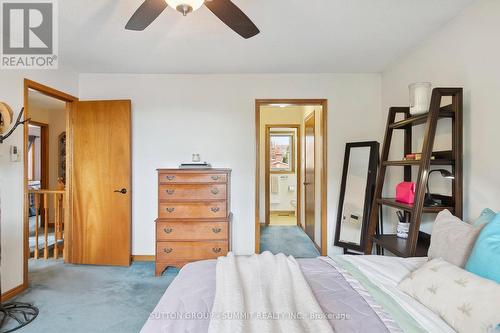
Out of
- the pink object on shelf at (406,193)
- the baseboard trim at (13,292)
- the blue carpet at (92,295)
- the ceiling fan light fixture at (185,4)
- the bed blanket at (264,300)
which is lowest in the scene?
the blue carpet at (92,295)

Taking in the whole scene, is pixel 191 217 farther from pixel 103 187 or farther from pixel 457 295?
pixel 457 295

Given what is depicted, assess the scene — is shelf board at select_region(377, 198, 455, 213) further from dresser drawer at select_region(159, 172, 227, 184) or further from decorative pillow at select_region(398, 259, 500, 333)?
dresser drawer at select_region(159, 172, 227, 184)

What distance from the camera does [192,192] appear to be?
9.74ft

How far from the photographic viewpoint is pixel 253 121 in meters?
3.42

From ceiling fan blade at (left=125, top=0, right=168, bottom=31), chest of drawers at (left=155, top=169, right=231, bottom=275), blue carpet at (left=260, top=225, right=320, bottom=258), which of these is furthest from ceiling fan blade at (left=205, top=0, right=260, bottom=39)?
blue carpet at (left=260, top=225, right=320, bottom=258)

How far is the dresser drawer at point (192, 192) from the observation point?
2.95 meters

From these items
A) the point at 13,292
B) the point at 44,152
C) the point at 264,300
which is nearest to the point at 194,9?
the point at 264,300

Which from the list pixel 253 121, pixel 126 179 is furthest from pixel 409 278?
pixel 126 179

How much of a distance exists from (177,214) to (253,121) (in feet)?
4.84

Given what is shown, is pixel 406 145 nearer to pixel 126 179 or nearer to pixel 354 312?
pixel 354 312

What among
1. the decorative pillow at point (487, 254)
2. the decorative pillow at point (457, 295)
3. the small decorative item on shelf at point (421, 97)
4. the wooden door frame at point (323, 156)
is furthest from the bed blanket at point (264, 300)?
the wooden door frame at point (323, 156)

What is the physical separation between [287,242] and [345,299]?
309 cm

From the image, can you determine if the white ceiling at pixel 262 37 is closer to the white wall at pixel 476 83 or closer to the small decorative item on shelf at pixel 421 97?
the white wall at pixel 476 83

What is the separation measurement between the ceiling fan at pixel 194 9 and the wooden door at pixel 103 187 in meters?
1.83
